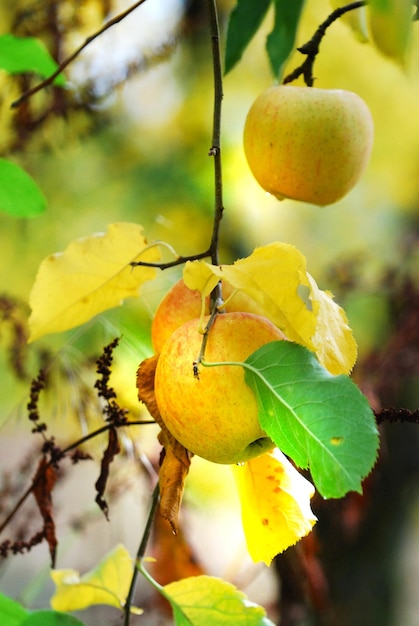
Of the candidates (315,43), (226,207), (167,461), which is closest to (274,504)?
(167,461)

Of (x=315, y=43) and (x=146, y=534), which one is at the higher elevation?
(x=315, y=43)

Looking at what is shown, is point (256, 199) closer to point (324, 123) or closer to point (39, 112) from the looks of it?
point (39, 112)

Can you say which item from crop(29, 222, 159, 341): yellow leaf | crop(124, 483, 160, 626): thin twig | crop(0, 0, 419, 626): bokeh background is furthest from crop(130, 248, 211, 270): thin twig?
crop(0, 0, 419, 626): bokeh background

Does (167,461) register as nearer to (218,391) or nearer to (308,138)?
(218,391)

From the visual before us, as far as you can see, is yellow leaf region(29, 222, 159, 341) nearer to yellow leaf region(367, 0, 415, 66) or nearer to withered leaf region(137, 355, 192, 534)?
withered leaf region(137, 355, 192, 534)

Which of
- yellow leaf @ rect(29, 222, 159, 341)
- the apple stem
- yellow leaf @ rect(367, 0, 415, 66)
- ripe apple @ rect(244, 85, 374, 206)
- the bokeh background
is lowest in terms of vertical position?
the bokeh background

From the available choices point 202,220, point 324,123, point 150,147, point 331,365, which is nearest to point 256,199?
point 202,220
